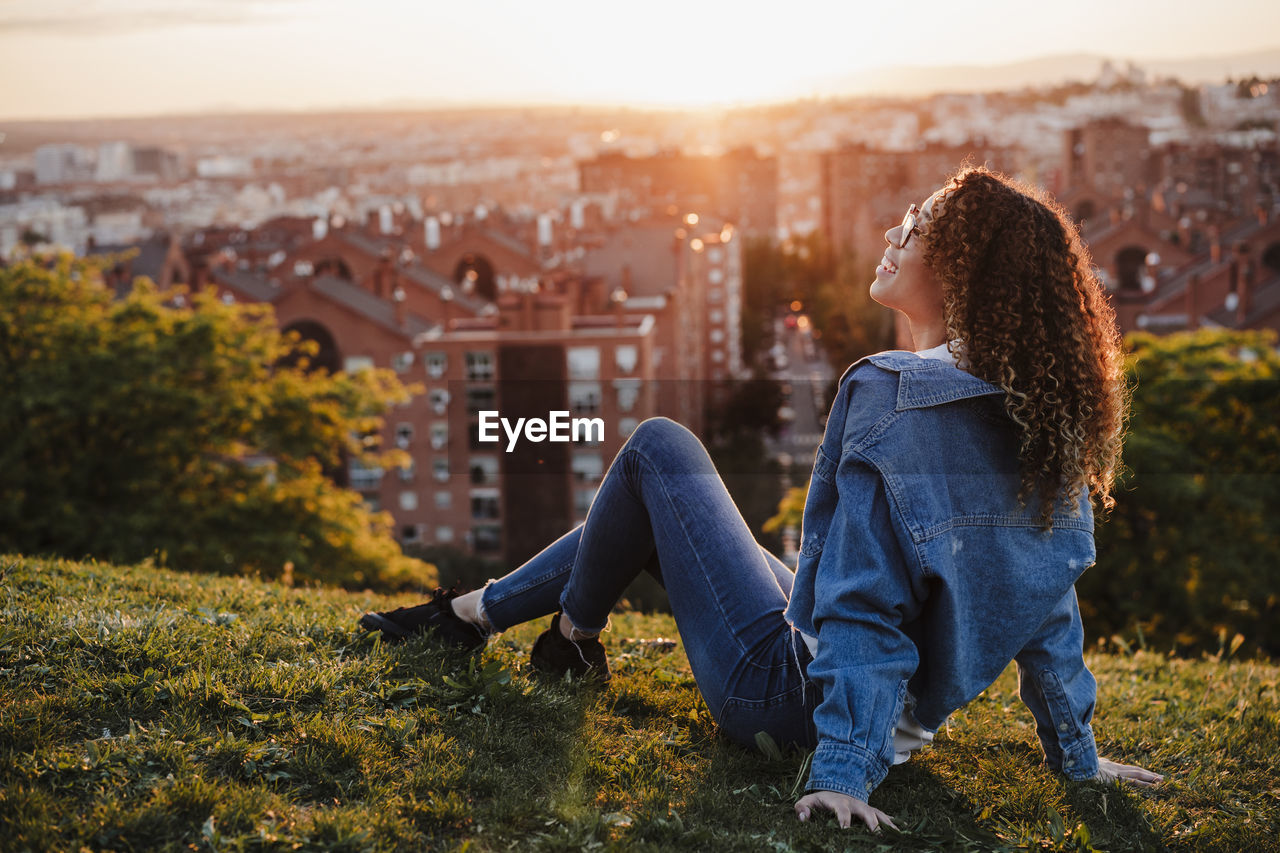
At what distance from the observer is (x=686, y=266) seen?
1901 inches

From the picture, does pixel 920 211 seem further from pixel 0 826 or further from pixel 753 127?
pixel 753 127

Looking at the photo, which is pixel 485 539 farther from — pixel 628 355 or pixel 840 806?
pixel 840 806

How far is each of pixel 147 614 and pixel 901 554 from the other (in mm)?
2597

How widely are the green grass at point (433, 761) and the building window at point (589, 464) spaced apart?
2.38 feet

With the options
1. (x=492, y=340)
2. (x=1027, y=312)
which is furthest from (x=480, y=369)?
(x=492, y=340)

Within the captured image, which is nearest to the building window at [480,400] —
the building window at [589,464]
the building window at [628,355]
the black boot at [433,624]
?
the building window at [589,464]

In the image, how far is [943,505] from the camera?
254cm

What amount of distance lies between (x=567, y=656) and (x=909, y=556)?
4.50 ft

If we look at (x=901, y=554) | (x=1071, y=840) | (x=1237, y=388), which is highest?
(x=901, y=554)

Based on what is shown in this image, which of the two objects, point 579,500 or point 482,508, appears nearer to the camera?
point 579,500

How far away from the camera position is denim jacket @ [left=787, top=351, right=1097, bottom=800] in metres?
2.50

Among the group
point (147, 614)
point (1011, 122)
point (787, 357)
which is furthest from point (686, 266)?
point (1011, 122)

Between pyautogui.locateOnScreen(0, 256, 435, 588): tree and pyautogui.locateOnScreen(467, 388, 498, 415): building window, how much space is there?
13064mm

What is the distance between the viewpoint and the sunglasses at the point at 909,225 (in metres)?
2.67
